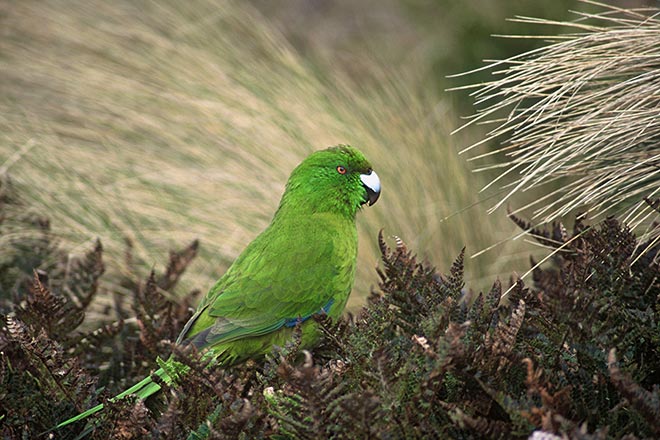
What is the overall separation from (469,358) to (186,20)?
12.0ft

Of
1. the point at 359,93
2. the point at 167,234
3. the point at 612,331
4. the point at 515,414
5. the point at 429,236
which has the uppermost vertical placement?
the point at 359,93

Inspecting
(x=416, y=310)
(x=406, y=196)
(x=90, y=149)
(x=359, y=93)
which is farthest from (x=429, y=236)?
(x=416, y=310)

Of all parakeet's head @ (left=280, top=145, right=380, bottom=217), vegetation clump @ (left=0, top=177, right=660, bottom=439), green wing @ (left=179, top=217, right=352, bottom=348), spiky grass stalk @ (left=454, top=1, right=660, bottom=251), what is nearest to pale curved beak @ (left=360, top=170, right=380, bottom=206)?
parakeet's head @ (left=280, top=145, right=380, bottom=217)

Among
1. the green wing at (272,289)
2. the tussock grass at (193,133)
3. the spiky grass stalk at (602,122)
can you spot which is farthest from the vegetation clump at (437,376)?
the tussock grass at (193,133)

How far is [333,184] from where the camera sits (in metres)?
2.90

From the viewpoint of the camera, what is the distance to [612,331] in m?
1.71

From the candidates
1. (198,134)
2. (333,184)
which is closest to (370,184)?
(333,184)

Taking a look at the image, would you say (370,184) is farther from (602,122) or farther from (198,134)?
(198,134)

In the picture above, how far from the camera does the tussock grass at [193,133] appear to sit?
3.99 metres

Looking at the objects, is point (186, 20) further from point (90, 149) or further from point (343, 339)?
point (343, 339)

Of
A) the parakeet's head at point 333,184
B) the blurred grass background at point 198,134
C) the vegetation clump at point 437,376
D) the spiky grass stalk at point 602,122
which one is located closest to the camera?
the vegetation clump at point 437,376

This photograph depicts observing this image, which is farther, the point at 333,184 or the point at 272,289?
the point at 333,184

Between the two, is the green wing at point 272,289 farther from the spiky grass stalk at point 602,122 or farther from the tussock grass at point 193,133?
the tussock grass at point 193,133

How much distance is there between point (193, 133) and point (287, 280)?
6.32ft
